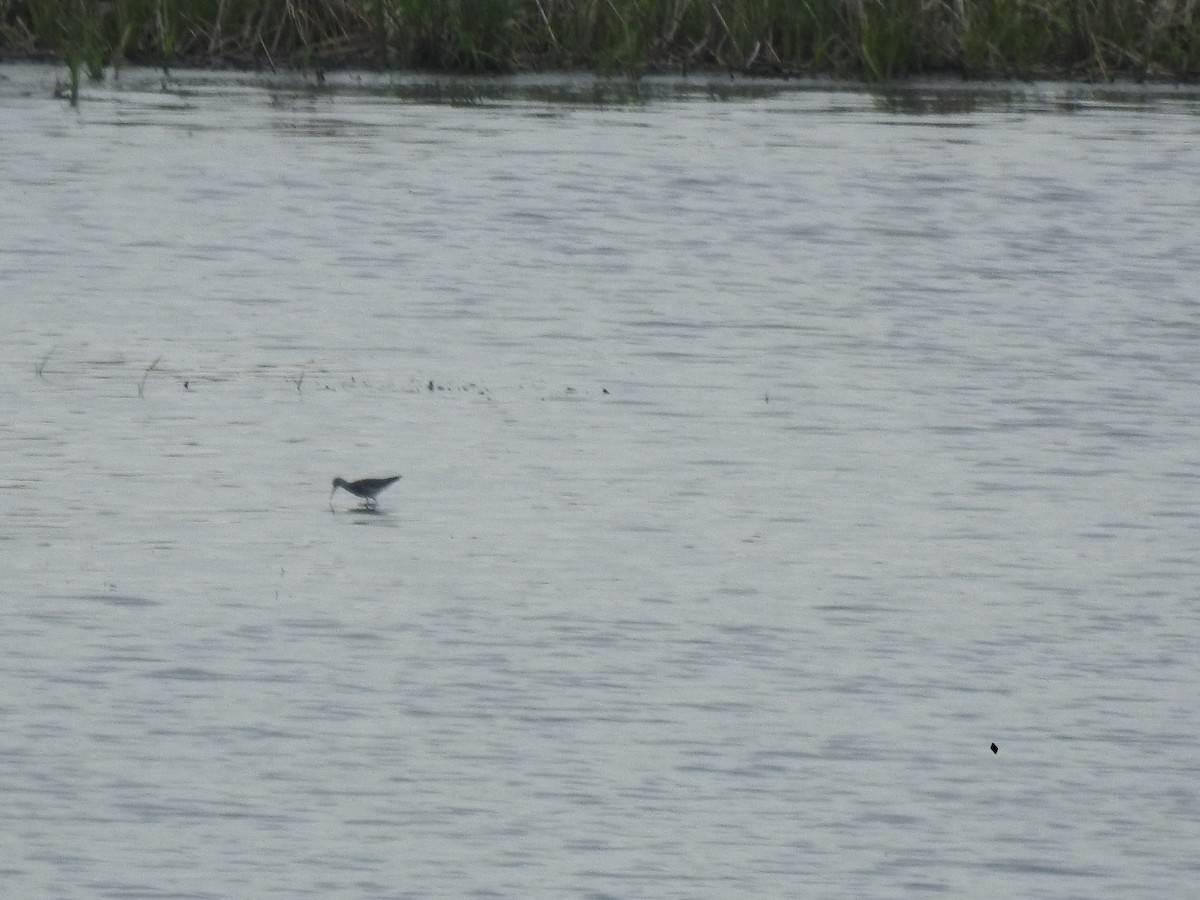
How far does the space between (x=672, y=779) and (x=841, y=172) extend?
10545mm

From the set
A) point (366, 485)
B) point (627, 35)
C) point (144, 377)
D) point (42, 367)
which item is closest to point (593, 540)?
point (366, 485)

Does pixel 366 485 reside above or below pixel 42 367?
above

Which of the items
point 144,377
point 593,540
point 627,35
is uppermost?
point 593,540

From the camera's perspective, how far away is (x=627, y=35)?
19.0m

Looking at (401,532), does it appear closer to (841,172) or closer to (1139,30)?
(841,172)

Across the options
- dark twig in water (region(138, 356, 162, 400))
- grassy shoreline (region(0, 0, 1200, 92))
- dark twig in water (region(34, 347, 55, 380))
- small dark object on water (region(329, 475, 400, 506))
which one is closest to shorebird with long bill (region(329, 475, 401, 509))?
small dark object on water (region(329, 475, 400, 506))

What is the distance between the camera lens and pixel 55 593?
6.74m

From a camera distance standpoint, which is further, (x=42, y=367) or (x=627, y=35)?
(x=627, y=35)

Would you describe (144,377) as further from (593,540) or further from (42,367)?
(593,540)

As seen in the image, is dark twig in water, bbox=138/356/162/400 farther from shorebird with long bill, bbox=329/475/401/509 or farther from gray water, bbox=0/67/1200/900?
shorebird with long bill, bbox=329/475/401/509

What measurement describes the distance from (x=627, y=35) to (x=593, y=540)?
471 inches

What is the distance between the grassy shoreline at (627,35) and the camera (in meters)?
19.2

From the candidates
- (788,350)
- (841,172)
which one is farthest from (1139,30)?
(788,350)

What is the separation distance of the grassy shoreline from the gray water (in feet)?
14.6
